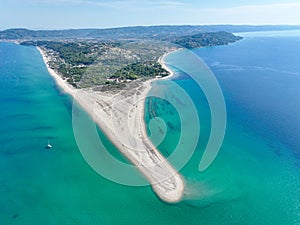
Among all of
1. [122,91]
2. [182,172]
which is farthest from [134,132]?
[122,91]

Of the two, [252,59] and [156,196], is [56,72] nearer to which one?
[156,196]

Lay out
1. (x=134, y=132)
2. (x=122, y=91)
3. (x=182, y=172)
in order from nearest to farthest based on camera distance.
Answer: (x=182, y=172), (x=134, y=132), (x=122, y=91)

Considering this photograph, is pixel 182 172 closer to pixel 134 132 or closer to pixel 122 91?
pixel 134 132

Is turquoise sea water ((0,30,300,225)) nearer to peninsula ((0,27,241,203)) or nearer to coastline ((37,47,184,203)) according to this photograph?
coastline ((37,47,184,203))

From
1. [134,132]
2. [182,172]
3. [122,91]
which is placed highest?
[122,91]

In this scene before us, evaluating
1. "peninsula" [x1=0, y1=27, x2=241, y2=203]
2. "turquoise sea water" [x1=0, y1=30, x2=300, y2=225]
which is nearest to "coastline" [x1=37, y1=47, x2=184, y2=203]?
"peninsula" [x1=0, y1=27, x2=241, y2=203]

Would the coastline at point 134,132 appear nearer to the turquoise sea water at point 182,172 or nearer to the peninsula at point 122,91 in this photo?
the peninsula at point 122,91
